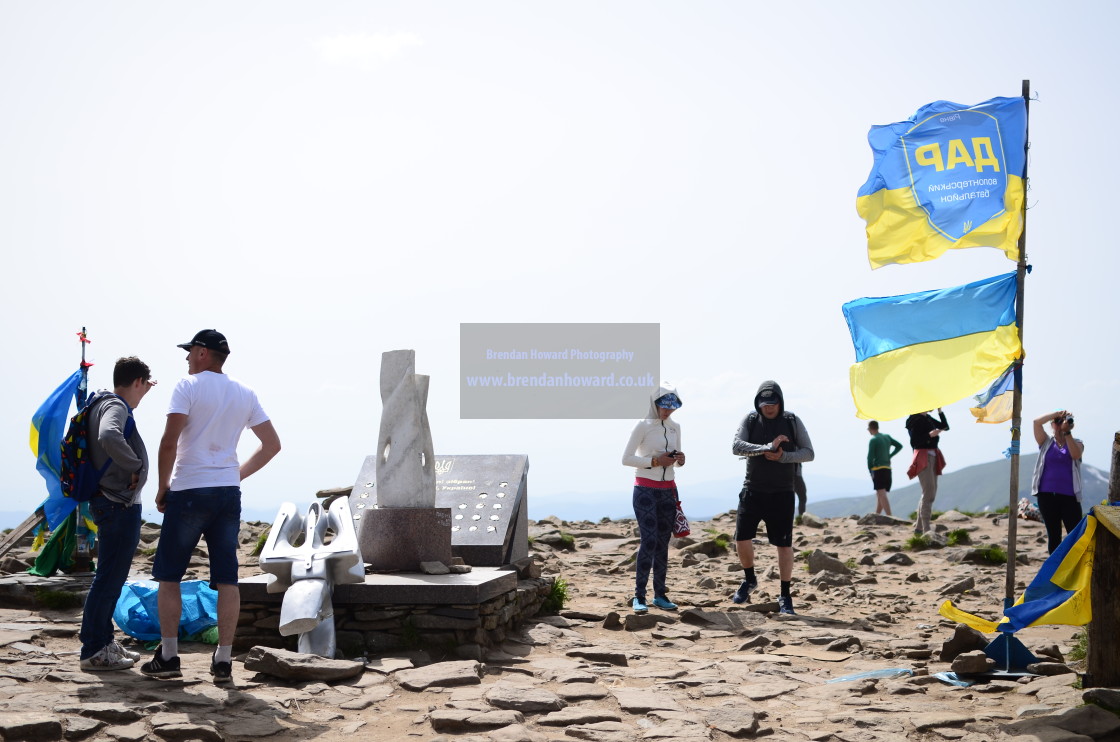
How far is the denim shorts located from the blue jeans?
316mm

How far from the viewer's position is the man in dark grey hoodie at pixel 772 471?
31.4 feet

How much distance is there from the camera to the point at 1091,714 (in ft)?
16.8

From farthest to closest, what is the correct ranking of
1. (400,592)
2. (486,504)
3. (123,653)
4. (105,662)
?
(486,504), (400,592), (123,653), (105,662)

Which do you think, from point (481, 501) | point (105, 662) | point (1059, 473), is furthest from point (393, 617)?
point (1059, 473)

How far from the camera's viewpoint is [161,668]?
20.5 feet

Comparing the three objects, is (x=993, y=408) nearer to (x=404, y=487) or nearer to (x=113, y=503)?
(x=404, y=487)

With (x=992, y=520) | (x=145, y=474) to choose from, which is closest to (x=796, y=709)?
(x=145, y=474)

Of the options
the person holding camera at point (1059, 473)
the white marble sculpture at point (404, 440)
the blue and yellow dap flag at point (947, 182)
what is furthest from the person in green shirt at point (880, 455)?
the white marble sculpture at point (404, 440)

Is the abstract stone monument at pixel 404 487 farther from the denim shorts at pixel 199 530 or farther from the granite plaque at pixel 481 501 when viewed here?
the denim shorts at pixel 199 530

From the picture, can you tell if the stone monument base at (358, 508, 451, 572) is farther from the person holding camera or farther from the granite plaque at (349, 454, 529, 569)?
the person holding camera

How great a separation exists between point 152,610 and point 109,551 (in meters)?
1.55

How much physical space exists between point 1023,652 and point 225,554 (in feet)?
17.5

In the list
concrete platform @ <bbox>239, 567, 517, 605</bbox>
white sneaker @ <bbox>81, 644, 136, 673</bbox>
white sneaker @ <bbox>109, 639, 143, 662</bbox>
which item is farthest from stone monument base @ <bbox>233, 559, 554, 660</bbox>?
white sneaker @ <bbox>81, 644, 136, 673</bbox>

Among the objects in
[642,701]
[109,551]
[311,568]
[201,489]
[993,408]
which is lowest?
[642,701]
